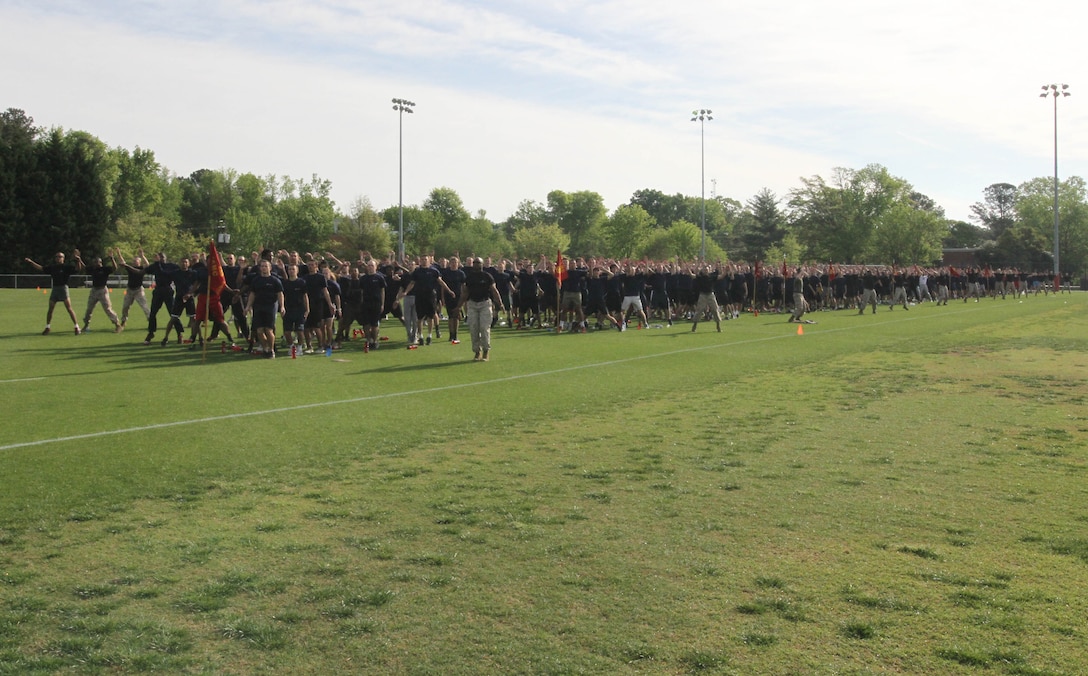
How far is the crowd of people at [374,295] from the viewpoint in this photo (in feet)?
64.9

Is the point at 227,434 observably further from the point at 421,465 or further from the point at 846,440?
the point at 846,440

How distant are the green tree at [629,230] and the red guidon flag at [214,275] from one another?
352 ft

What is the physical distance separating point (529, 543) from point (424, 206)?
137346mm

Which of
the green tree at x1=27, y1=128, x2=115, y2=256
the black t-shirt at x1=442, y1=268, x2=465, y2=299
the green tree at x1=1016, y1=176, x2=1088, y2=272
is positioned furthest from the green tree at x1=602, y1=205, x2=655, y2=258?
the black t-shirt at x1=442, y1=268, x2=465, y2=299

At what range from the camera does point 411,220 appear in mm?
127500

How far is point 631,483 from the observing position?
8.59m

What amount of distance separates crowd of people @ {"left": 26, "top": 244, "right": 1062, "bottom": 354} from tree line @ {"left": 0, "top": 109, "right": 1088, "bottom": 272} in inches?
1628

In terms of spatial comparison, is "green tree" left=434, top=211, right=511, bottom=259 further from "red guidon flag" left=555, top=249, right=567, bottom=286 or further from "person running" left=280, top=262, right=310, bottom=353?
"person running" left=280, top=262, right=310, bottom=353

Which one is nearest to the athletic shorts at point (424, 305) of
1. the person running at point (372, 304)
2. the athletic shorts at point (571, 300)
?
the person running at point (372, 304)

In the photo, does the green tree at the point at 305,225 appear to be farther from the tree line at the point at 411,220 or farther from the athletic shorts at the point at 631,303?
the athletic shorts at the point at 631,303

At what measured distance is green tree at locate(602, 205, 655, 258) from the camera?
127 metres

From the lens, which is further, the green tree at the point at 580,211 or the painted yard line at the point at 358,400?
the green tree at the point at 580,211

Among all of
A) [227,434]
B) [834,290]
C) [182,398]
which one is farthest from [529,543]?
[834,290]

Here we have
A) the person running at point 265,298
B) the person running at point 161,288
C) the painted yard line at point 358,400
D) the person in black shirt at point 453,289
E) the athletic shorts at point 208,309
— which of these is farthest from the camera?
the person in black shirt at point 453,289
